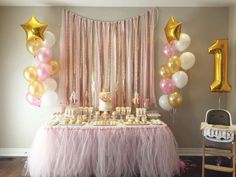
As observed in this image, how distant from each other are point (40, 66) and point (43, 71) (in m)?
0.09

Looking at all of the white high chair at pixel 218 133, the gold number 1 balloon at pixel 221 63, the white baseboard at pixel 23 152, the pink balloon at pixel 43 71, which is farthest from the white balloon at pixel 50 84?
the gold number 1 balloon at pixel 221 63

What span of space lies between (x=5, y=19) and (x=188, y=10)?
2.93 meters

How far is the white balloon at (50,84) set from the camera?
3.71 meters

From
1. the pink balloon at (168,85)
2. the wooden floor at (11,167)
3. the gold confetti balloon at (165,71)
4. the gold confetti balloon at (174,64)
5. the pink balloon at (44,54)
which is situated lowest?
the wooden floor at (11,167)

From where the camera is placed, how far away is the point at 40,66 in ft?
11.7

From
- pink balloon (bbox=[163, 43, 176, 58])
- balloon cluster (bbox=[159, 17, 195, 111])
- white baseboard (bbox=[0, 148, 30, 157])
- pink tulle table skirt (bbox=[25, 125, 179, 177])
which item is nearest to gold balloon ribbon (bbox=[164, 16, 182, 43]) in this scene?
balloon cluster (bbox=[159, 17, 195, 111])

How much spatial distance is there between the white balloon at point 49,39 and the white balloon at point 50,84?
506 mm

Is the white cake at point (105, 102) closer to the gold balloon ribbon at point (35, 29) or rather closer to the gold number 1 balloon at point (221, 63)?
the gold balloon ribbon at point (35, 29)

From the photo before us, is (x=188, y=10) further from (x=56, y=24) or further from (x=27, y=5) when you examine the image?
(x=27, y=5)

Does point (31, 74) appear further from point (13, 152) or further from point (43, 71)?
point (13, 152)

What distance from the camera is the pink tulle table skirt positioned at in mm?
3143

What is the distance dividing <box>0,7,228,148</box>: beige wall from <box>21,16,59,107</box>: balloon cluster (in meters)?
0.42

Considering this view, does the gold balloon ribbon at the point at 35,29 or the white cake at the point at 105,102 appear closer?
the gold balloon ribbon at the point at 35,29

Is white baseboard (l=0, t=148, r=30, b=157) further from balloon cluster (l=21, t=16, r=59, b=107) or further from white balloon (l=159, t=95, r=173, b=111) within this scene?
white balloon (l=159, t=95, r=173, b=111)
